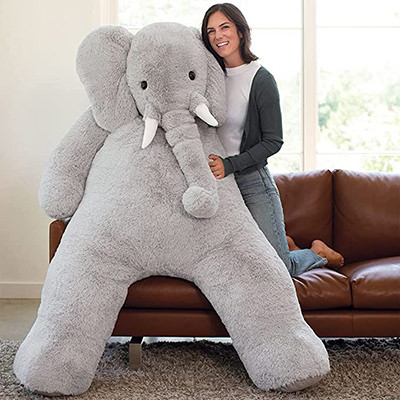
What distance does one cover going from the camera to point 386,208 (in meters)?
3.01

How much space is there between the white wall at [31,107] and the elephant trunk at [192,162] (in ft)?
4.73

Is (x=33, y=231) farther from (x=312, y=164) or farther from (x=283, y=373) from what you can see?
(x=283, y=373)

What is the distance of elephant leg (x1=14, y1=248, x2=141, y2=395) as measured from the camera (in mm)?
1979

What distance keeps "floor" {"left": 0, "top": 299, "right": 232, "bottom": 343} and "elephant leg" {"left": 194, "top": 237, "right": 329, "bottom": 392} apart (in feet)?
2.18

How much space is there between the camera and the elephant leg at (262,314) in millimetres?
2025

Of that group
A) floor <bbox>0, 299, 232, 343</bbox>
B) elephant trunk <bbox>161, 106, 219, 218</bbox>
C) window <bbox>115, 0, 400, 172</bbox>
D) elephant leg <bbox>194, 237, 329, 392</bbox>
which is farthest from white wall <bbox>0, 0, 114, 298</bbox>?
elephant leg <bbox>194, 237, 329, 392</bbox>

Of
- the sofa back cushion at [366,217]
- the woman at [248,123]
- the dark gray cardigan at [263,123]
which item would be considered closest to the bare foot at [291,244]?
the sofa back cushion at [366,217]

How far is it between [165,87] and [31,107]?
156 cm

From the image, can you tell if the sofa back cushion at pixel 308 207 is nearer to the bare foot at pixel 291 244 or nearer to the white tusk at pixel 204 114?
the bare foot at pixel 291 244

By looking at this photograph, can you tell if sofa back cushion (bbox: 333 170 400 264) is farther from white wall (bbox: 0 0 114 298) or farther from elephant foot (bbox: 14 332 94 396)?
white wall (bbox: 0 0 114 298)

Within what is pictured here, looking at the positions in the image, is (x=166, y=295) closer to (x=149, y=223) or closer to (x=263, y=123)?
(x=149, y=223)

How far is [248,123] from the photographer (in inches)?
97.8

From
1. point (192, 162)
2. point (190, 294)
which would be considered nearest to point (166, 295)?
point (190, 294)

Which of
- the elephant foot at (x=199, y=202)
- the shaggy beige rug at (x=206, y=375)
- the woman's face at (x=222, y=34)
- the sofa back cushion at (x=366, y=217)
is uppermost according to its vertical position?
the woman's face at (x=222, y=34)
